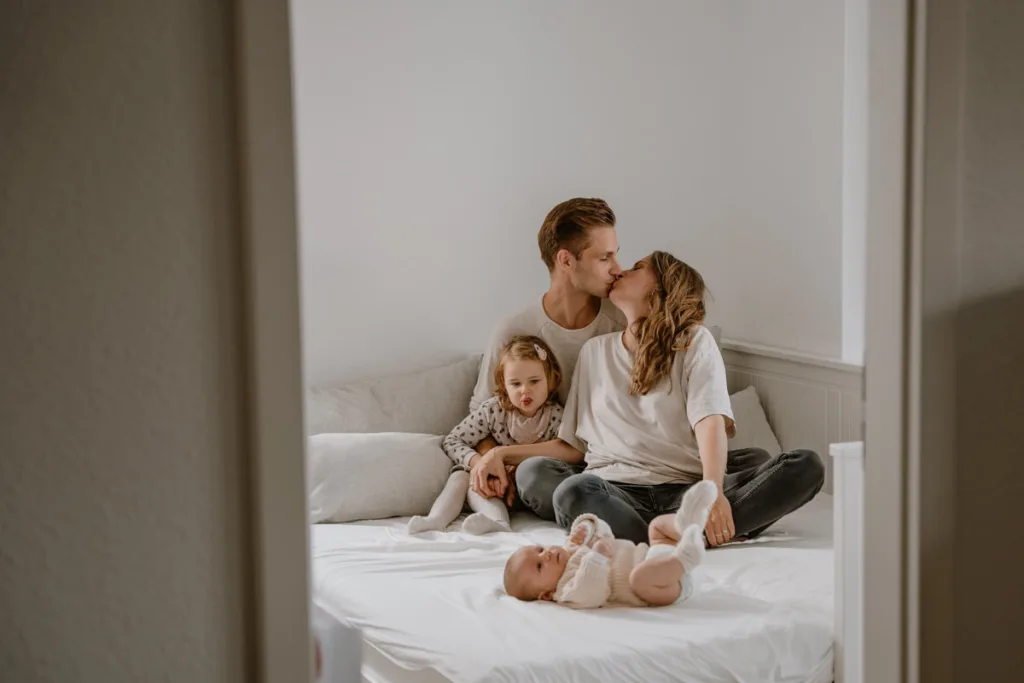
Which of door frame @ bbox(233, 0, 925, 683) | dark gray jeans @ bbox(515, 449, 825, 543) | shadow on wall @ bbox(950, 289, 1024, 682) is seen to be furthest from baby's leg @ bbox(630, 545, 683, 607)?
door frame @ bbox(233, 0, 925, 683)

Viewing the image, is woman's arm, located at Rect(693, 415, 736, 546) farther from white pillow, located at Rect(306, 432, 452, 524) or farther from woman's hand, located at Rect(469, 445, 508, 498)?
white pillow, located at Rect(306, 432, 452, 524)

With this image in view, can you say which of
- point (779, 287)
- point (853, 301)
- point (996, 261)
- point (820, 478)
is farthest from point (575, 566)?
point (779, 287)

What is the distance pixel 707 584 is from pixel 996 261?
3.97ft

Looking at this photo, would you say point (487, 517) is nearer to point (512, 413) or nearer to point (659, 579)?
point (512, 413)

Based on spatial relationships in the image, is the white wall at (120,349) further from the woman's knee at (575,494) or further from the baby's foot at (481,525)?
the baby's foot at (481,525)

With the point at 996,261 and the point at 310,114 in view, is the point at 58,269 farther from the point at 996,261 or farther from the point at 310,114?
the point at 310,114

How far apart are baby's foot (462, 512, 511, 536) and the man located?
297 mm

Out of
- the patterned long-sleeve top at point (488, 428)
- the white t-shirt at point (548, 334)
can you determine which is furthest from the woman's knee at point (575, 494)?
the white t-shirt at point (548, 334)

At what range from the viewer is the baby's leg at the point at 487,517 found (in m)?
2.82

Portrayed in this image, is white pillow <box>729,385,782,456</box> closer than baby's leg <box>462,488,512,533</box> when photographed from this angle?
No

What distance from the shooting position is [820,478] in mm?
2654

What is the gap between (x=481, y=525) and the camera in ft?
9.26

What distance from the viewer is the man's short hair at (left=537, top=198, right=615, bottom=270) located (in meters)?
3.15

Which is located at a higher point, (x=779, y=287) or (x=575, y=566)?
(x=779, y=287)
